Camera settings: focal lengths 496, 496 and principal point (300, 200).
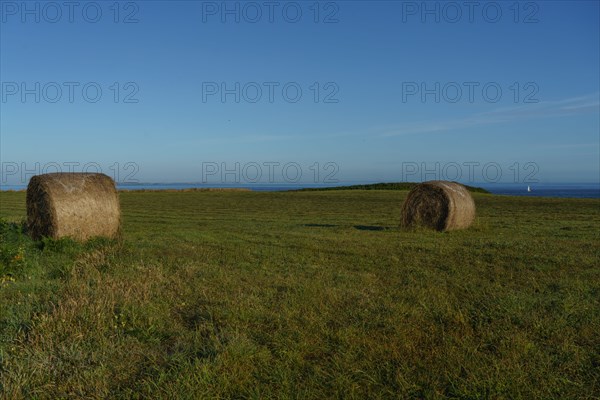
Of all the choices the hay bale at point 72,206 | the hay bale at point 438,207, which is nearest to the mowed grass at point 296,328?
the hay bale at point 72,206

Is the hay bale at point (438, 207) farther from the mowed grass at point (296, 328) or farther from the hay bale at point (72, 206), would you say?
the hay bale at point (72, 206)

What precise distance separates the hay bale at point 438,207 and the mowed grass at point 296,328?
7.27 metres

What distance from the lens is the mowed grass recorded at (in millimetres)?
4547

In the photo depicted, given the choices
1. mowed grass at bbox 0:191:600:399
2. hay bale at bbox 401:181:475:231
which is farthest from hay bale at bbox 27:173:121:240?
hay bale at bbox 401:181:475:231

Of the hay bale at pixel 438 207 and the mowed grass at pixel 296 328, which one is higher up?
the hay bale at pixel 438 207

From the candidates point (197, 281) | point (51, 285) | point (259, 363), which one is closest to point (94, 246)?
point (51, 285)

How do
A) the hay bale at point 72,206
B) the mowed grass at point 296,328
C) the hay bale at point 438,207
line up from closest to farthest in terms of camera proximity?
the mowed grass at point 296,328, the hay bale at point 72,206, the hay bale at point 438,207

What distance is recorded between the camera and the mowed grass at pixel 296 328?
455cm

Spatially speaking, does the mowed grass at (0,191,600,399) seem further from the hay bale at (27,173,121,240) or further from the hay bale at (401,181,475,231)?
the hay bale at (401,181,475,231)

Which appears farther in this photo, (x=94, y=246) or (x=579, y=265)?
(x=94, y=246)

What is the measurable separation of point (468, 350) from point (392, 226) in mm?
14844

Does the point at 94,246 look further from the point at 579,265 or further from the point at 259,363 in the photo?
the point at 579,265

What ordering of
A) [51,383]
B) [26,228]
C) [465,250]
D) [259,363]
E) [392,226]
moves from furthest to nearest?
[392,226]
[26,228]
[465,250]
[259,363]
[51,383]

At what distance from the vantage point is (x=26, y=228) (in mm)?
14445
